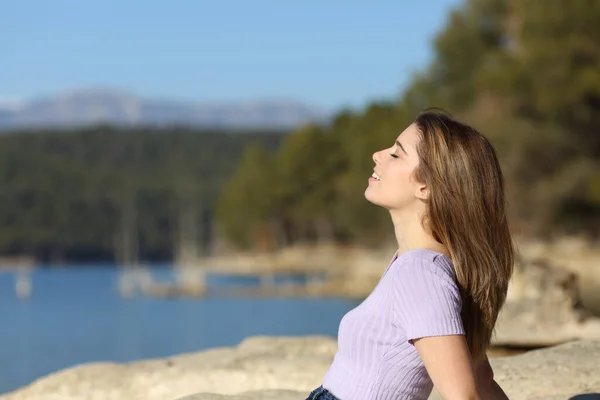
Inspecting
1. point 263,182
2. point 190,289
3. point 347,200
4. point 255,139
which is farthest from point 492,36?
point 255,139

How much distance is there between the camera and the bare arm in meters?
2.68

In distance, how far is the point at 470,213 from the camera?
9.39 ft

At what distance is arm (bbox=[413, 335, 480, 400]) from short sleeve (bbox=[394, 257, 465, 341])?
0.07ft

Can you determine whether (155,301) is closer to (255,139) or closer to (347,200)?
(347,200)

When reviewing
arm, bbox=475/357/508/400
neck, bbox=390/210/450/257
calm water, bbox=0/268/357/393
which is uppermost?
neck, bbox=390/210/450/257

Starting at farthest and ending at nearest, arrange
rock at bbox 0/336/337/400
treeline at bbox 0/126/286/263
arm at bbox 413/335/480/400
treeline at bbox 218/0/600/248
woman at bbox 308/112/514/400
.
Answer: treeline at bbox 0/126/286/263 → treeline at bbox 218/0/600/248 → rock at bbox 0/336/337/400 → woman at bbox 308/112/514/400 → arm at bbox 413/335/480/400

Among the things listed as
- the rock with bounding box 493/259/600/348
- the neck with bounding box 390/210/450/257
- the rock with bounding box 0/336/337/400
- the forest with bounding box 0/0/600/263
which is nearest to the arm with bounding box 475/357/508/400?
the neck with bounding box 390/210/450/257

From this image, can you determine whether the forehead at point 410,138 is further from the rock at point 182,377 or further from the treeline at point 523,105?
the treeline at point 523,105

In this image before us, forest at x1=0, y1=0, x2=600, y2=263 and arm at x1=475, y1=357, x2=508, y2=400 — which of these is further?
forest at x1=0, y1=0, x2=600, y2=263

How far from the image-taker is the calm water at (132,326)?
88.9 ft

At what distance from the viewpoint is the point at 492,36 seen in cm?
4297

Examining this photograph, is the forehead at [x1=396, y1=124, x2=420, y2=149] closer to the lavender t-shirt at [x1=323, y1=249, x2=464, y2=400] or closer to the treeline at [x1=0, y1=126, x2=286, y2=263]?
the lavender t-shirt at [x1=323, y1=249, x2=464, y2=400]

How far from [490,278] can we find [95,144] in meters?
136

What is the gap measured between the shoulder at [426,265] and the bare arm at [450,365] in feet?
0.51
